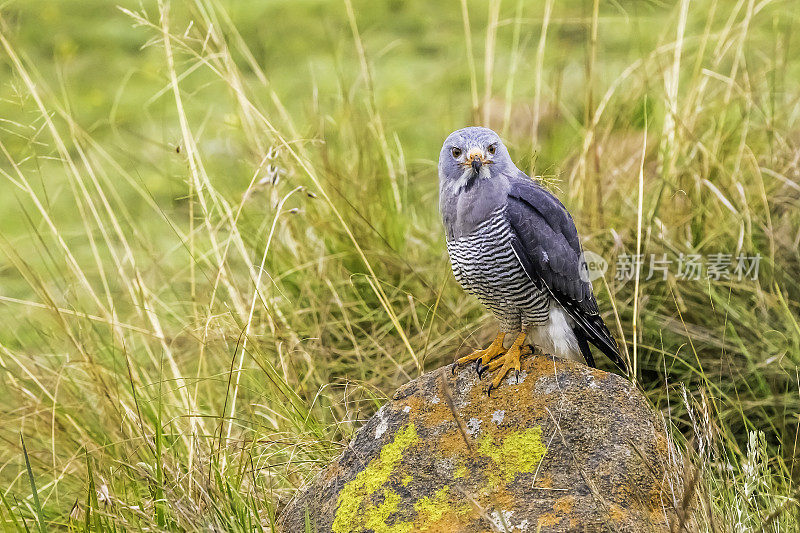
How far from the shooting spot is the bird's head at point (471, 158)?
8.98 feet

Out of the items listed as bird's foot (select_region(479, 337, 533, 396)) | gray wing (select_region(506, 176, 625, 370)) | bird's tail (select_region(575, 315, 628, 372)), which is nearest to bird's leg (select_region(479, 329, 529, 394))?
bird's foot (select_region(479, 337, 533, 396))

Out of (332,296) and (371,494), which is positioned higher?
(371,494)

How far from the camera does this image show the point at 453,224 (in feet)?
9.34

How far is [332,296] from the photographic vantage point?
387 centimetres

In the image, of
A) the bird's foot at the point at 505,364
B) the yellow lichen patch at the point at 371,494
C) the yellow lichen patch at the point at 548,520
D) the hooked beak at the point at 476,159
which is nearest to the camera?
the yellow lichen patch at the point at 548,520

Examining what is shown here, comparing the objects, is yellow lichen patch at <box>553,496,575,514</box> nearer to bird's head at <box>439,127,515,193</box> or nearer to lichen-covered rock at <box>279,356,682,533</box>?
lichen-covered rock at <box>279,356,682,533</box>

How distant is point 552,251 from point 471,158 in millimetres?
441

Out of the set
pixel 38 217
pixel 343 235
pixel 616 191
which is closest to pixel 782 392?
pixel 616 191

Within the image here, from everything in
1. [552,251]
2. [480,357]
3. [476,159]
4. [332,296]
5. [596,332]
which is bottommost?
[332,296]

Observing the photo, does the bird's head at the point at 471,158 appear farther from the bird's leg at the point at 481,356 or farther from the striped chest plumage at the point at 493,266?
the bird's leg at the point at 481,356

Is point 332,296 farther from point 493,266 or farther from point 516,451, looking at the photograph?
point 516,451

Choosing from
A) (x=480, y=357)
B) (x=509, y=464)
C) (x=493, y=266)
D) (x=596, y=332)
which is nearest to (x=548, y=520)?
(x=509, y=464)

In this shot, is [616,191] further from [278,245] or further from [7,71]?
[7,71]

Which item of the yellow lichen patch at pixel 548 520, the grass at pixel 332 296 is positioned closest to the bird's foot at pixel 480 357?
the grass at pixel 332 296
